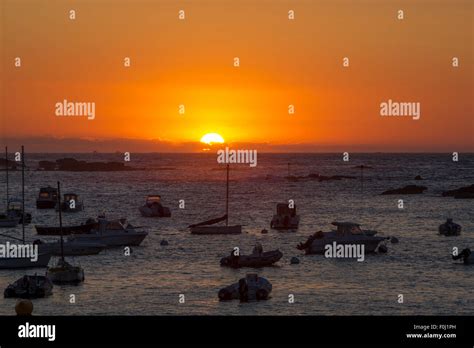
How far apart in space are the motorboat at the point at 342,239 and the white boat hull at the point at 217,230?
1724 centimetres

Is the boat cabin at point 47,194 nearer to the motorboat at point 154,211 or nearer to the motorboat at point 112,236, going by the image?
the motorboat at point 154,211

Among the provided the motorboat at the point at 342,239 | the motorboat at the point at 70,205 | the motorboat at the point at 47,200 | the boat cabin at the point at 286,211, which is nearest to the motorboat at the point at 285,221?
the boat cabin at the point at 286,211

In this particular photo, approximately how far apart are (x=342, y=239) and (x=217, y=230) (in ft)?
66.9

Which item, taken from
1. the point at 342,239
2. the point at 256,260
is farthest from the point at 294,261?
the point at 342,239

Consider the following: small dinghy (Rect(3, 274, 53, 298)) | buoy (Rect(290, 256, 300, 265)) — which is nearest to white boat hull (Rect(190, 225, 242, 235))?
buoy (Rect(290, 256, 300, 265))

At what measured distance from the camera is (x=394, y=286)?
49.3 m

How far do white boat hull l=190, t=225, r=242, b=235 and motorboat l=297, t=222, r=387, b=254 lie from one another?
17241 mm

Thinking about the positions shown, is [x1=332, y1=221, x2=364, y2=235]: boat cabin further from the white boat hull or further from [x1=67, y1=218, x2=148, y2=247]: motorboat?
the white boat hull

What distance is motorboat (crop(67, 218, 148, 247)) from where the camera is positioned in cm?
6688

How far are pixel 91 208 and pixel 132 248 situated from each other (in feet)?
199
